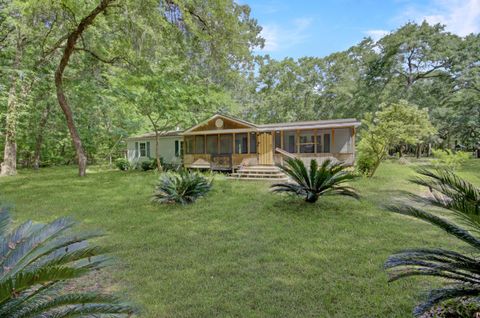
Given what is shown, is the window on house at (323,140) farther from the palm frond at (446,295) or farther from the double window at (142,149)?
the palm frond at (446,295)

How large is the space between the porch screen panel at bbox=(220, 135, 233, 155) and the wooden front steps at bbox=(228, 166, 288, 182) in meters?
3.30

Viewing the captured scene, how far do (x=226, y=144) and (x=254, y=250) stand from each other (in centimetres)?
1321

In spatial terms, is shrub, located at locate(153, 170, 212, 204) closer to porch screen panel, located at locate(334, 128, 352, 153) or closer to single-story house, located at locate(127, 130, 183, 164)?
single-story house, located at locate(127, 130, 183, 164)

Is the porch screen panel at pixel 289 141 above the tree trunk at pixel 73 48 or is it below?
below

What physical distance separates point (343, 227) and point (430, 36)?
2797cm

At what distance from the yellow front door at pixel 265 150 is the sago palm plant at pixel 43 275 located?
13037mm

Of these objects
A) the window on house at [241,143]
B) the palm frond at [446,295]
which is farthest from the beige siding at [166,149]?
the palm frond at [446,295]

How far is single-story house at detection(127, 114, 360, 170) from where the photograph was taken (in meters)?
15.1

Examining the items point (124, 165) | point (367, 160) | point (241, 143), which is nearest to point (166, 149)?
point (124, 165)

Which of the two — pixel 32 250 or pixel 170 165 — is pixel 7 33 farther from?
pixel 32 250

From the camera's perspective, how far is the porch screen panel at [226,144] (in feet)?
58.2

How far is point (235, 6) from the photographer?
998 cm

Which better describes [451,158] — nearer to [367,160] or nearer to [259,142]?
[367,160]

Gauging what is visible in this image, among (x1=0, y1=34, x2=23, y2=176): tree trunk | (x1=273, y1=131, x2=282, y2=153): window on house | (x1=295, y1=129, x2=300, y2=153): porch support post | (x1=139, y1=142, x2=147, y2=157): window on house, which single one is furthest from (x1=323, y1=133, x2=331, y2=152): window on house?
(x1=0, y1=34, x2=23, y2=176): tree trunk
